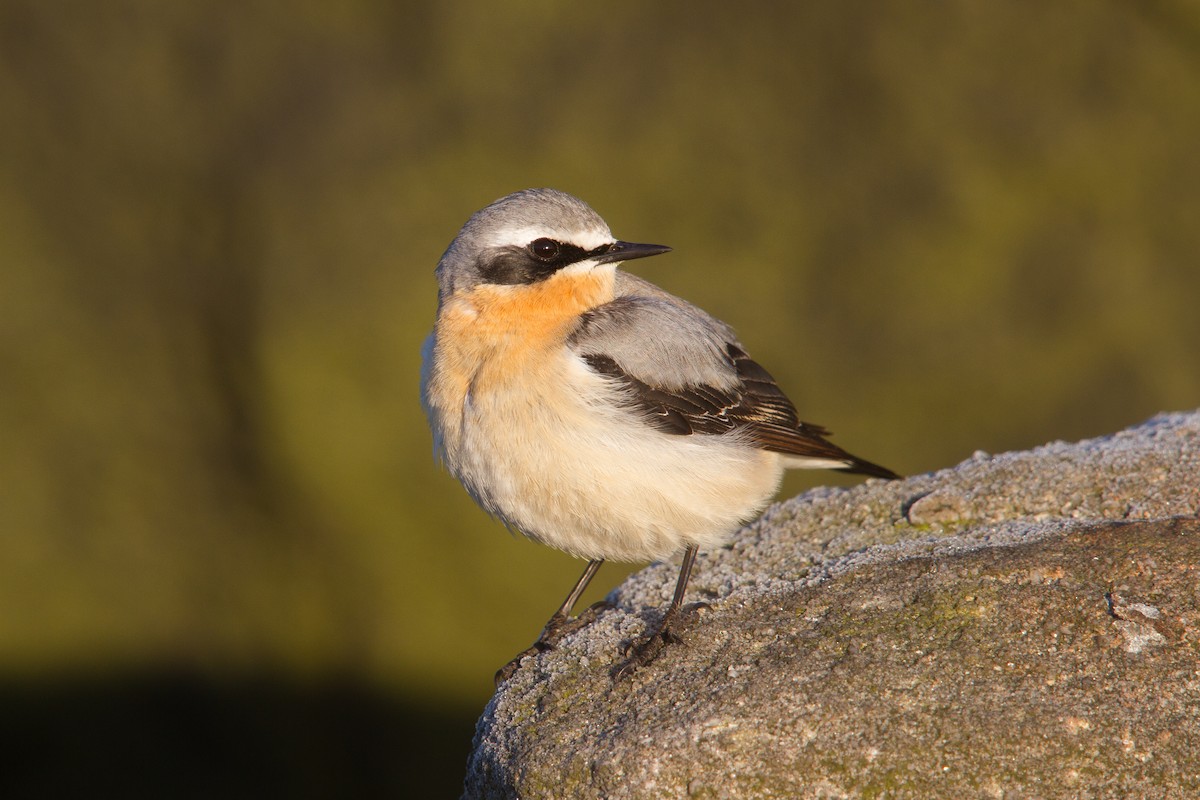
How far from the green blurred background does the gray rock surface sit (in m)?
4.77

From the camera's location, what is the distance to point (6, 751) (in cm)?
1011

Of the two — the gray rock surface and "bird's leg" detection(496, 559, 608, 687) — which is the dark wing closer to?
the gray rock surface

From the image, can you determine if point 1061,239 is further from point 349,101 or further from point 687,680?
point 687,680

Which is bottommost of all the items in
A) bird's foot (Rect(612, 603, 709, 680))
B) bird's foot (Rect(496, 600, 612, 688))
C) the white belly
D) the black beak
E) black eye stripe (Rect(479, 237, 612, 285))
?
bird's foot (Rect(496, 600, 612, 688))

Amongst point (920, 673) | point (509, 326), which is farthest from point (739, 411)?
point (920, 673)

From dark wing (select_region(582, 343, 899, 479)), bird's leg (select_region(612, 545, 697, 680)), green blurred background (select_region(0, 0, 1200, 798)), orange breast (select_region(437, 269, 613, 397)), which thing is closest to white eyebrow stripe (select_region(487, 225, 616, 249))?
orange breast (select_region(437, 269, 613, 397))

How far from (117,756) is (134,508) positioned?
2.08 metres

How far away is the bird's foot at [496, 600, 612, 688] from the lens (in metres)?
5.20

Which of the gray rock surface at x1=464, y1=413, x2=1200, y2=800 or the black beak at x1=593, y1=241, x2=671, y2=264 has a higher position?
the black beak at x1=593, y1=241, x2=671, y2=264

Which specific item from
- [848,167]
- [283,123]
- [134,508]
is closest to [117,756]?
[134,508]

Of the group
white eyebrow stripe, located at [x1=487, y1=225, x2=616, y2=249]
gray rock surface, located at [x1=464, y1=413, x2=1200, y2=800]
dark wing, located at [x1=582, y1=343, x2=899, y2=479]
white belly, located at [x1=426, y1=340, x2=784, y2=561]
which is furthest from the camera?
white eyebrow stripe, located at [x1=487, y1=225, x2=616, y2=249]

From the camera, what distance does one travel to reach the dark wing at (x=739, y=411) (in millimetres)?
5309

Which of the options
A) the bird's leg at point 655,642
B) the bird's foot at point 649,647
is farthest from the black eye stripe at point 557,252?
the bird's foot at point 649,647

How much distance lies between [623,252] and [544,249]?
0.37 metres
